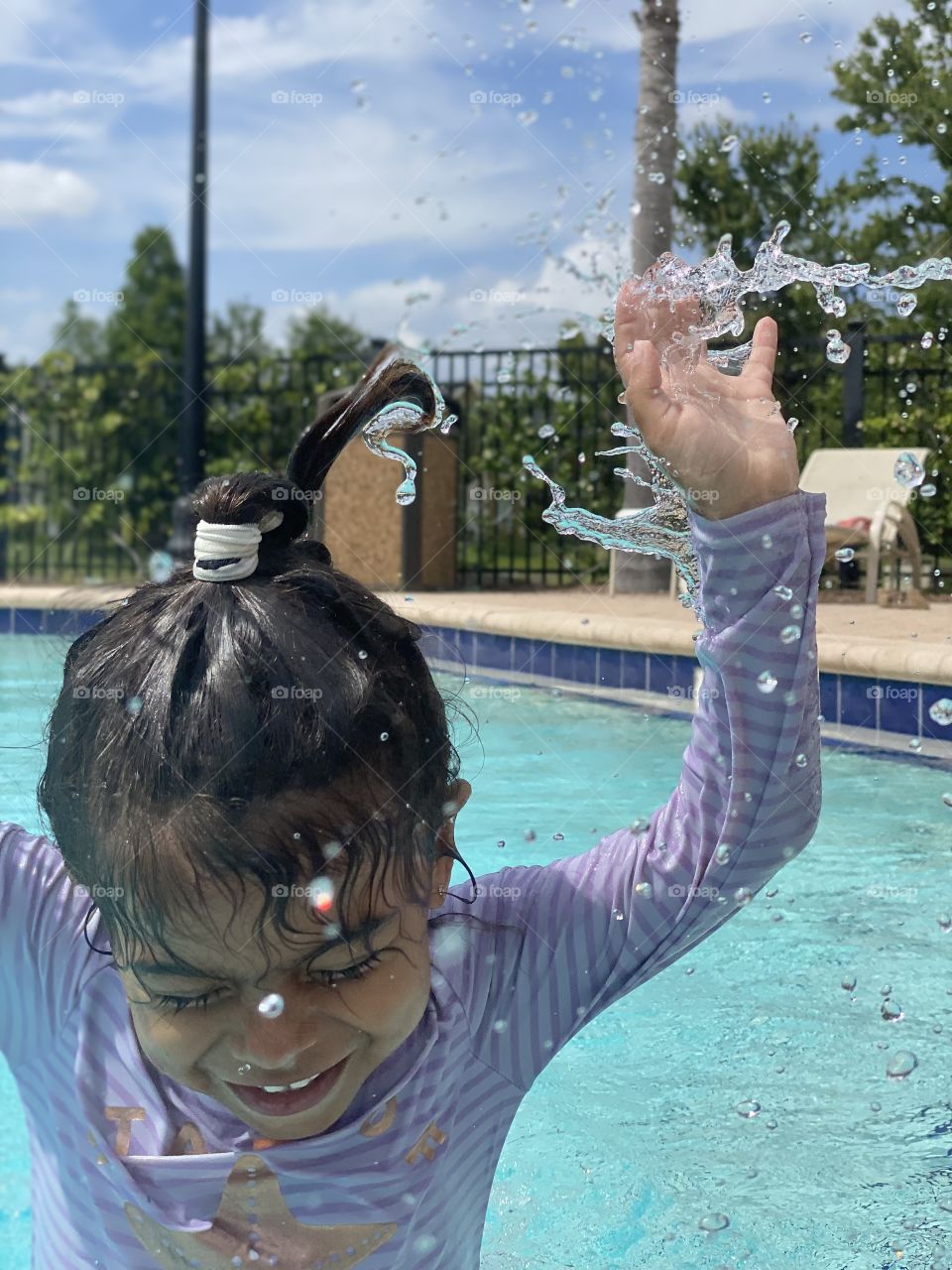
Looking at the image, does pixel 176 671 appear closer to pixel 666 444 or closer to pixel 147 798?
pixel 147 798

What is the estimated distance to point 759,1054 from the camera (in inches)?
117

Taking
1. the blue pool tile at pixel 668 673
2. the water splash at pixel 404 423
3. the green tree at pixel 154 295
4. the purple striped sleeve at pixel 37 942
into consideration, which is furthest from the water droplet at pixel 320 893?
the green tree at pixel 154 295

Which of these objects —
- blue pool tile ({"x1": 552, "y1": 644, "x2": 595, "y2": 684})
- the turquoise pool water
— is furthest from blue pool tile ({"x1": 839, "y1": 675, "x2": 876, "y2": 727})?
blue pool tile ({"x1": 552, "y1": 644, "x2": 595, "y2": 684})

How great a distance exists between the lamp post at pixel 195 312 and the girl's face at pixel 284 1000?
9338mm

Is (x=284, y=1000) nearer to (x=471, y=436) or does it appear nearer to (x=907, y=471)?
(x=907, y=471)

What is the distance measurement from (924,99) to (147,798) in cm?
1376

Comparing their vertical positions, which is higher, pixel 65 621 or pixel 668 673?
pixel 65 621

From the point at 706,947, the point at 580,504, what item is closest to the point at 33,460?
the point at 580,504

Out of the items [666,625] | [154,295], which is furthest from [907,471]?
[154,295]

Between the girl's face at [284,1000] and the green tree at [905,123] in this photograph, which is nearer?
the girl's face at [284,1000]

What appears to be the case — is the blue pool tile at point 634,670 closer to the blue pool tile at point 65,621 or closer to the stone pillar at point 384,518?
the blue pool tile at point 65,621

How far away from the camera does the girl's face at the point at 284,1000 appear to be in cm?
123

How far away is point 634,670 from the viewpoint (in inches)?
260

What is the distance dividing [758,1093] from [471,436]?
36.2 feet
